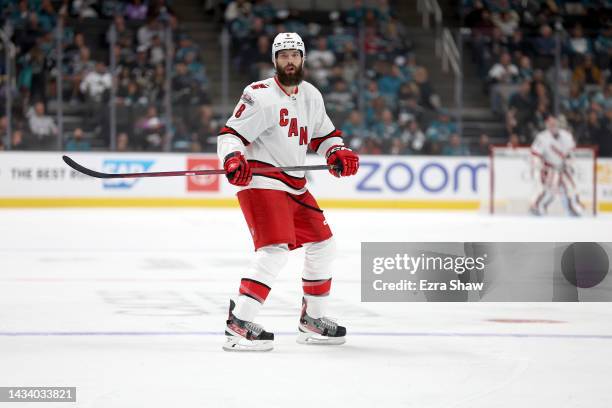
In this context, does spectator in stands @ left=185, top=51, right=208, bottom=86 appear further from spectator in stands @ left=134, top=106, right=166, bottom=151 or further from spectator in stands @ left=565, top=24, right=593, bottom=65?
spectator in stands @ left=565, top=24, right=593, bottom=65

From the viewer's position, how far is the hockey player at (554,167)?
1541cm

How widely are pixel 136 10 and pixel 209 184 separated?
138 inches

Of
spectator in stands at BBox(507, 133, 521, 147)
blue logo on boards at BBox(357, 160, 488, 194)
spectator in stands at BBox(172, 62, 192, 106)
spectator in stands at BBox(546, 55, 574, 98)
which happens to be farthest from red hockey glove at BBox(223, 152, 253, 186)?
spectator in stands at BBox(546, 55, 574, 98)

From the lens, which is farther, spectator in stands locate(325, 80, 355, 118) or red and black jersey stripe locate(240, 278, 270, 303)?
spectator in stands locate(325, 80, 355, 118)

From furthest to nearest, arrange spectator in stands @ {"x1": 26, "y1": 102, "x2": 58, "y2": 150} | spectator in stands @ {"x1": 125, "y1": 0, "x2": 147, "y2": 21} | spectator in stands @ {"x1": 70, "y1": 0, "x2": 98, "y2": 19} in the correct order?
spectator in stands @ {"x1": 125, "y1": 0, "x2": 147, "y2": 21}
spectator in stands @ {"x1": 70, "y1": 0, "x2": 98, "y2": 19}
spectator in stands @ {"x1": 26, "y1": 102, "x2": 58, "y2": 150}

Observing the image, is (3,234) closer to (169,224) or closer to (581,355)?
(169,224)

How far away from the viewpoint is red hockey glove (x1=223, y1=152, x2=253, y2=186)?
471 cm

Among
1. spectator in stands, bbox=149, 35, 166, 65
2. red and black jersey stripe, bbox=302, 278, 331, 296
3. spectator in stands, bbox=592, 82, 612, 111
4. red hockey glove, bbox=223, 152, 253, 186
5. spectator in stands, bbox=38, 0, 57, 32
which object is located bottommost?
red and black jersey stripe, bbox=302, 278, 331, 296

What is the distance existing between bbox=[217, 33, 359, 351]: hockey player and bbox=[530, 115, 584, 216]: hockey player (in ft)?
35.2

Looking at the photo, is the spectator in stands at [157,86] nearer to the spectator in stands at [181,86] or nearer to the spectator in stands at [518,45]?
the spectator in stands at [181,86]

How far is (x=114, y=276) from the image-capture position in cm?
764

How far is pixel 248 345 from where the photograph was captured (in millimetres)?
4699

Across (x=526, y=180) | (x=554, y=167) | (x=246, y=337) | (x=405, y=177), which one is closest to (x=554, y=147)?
(x=554, y=167)

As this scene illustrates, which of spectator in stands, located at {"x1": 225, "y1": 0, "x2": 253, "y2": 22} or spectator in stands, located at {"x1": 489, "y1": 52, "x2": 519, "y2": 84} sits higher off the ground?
spectator in stands, located at {"x1": 225, "y1": 0, "x2": 253, "y2": 22}
